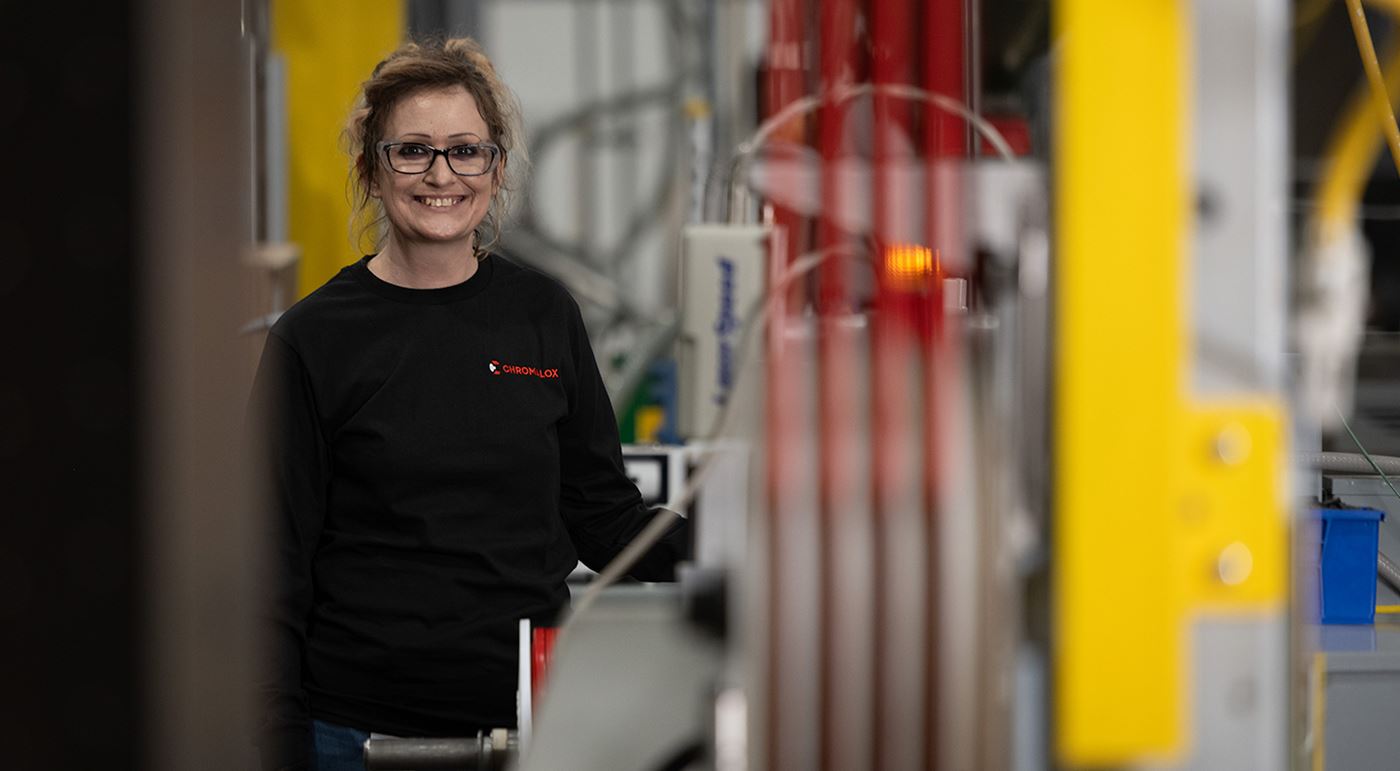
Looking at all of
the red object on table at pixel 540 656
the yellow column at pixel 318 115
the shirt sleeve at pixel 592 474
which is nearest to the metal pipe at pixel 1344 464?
the shirt sleeve at pixel 592 474

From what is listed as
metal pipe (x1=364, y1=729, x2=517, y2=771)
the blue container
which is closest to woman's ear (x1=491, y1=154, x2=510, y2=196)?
metal pipe (x1=364, y1=729, x2=517, y2=771)

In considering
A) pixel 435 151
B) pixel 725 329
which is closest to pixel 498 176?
pixel 435 151

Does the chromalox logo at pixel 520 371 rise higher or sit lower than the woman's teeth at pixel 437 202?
lower

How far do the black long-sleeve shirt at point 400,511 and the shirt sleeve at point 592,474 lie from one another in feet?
0.27

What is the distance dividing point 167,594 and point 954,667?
481 mm

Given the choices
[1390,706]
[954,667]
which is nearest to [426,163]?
[954,667]

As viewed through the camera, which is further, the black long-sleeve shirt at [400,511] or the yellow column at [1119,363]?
the black long-sleeve shirt at [400,511]

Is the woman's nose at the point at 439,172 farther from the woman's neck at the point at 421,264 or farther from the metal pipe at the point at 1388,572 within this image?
the metal pipe at the point at 1388,572

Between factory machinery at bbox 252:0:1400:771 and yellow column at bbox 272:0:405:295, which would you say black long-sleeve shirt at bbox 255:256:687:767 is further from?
yellow column at bbox 272:0:405:295

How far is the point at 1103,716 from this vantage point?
0.64 metres

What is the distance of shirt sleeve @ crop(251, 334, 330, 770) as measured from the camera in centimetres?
128

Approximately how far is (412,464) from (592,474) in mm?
241

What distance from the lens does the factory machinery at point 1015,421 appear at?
0.64m

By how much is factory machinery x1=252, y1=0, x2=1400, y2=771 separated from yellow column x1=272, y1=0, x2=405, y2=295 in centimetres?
235
